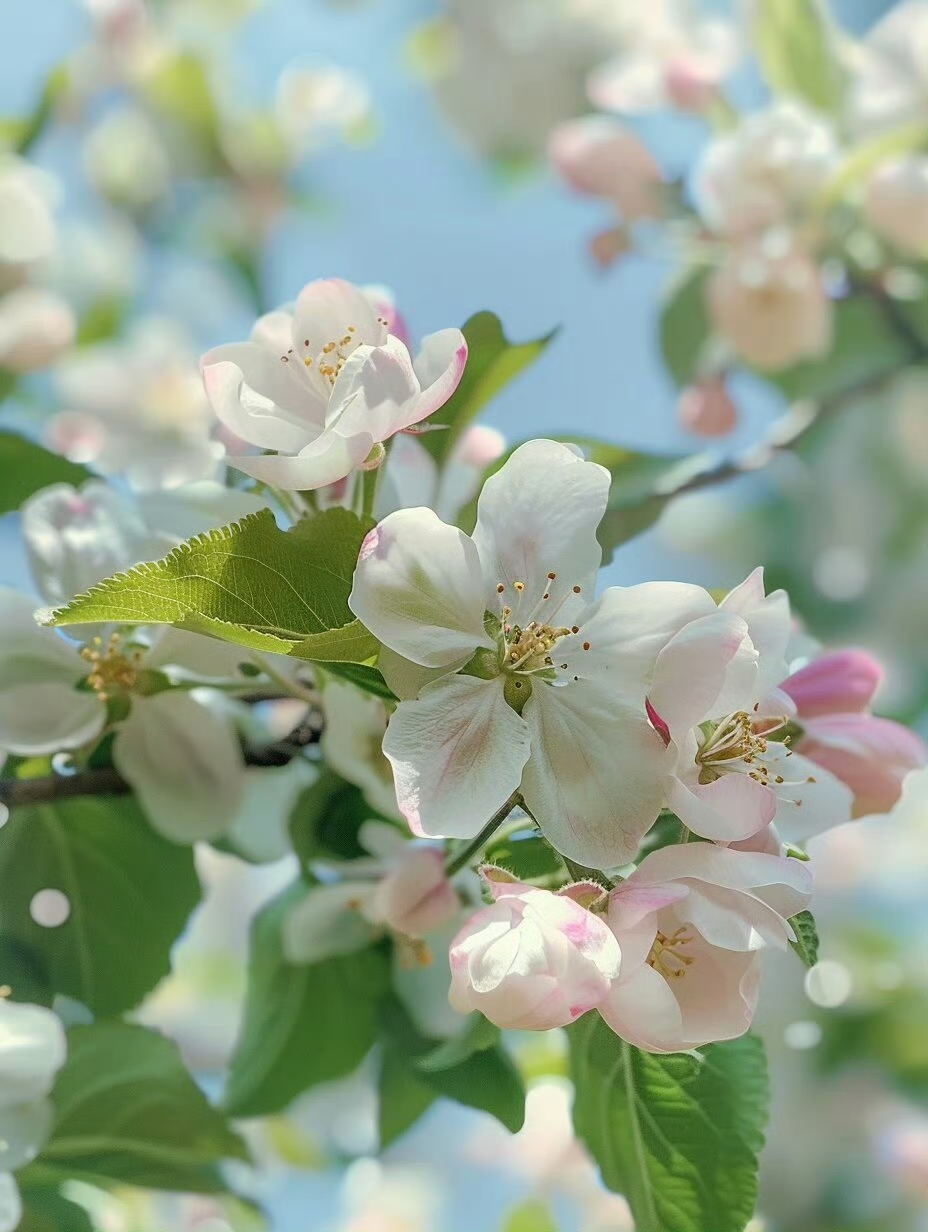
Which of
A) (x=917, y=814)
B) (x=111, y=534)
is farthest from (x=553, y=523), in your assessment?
(x=917, y=814)

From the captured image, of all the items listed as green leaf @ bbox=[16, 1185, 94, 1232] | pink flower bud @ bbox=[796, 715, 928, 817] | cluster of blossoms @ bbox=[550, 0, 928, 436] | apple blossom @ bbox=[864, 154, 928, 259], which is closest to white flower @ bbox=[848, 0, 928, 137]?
cluster of blossoms @ bbox=[550, 0, 928, 436]

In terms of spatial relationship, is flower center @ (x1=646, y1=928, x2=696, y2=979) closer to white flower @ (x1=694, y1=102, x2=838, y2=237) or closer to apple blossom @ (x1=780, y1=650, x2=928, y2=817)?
apple blossom @ (x1=780, y1=650, x2=928, y2=817)

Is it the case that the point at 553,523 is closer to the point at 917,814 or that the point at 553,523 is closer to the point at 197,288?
the point at 917,814

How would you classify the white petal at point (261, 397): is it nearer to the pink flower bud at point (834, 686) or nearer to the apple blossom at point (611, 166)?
the pink flower bud at point (834, 686)

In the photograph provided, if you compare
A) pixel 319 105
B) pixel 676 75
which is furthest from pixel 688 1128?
pixel 319 105

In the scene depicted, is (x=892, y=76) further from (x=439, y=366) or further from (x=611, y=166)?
(x=439, y=366)

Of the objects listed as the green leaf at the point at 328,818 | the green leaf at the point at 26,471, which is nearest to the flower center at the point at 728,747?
the green leaf at the point at 328,818
